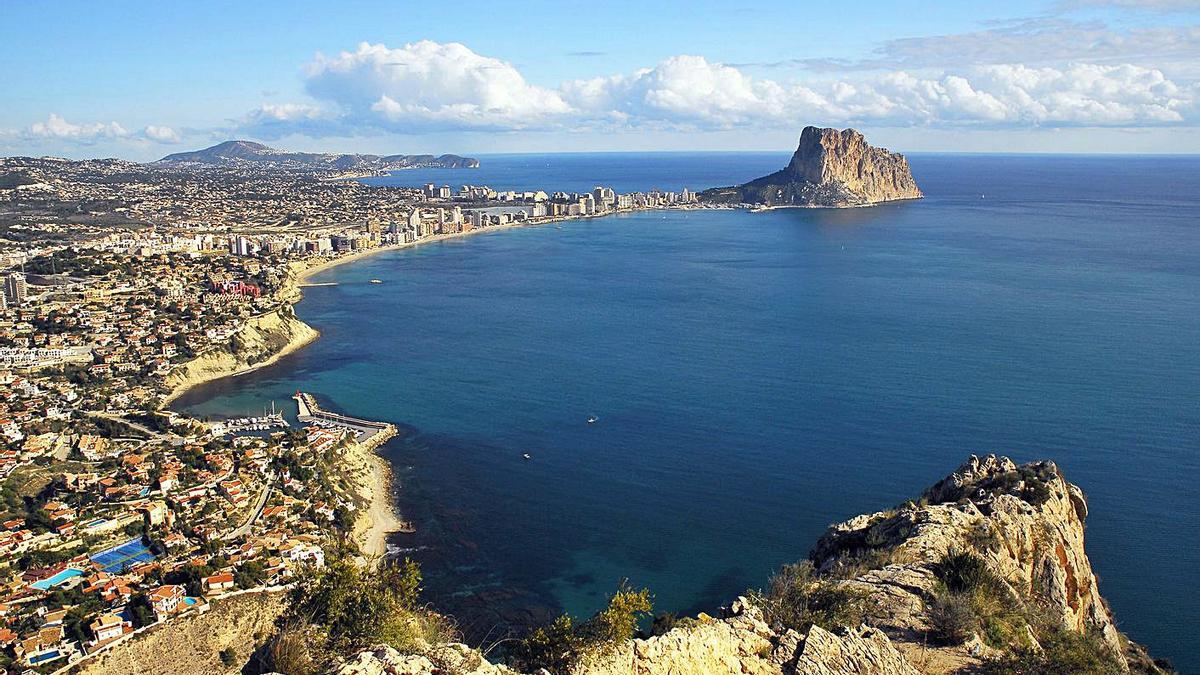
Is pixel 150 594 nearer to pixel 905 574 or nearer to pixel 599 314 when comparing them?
pixel 905 574

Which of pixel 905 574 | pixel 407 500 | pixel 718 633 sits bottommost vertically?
pixel 407 500

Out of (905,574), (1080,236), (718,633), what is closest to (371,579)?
(718,633)

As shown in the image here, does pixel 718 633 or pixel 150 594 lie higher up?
pixel 718 633

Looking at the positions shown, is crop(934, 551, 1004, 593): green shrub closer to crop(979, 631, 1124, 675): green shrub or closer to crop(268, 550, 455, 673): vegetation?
crop(979, 631, 1124, 675): green shrub

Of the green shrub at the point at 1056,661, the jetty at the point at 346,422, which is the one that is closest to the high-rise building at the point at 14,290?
the jetty at the point at 346,422

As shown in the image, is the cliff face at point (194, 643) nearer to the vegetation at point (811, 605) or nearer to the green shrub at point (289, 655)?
the green shrub at point (289, 655)

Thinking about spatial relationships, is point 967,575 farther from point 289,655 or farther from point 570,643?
point 289,655
